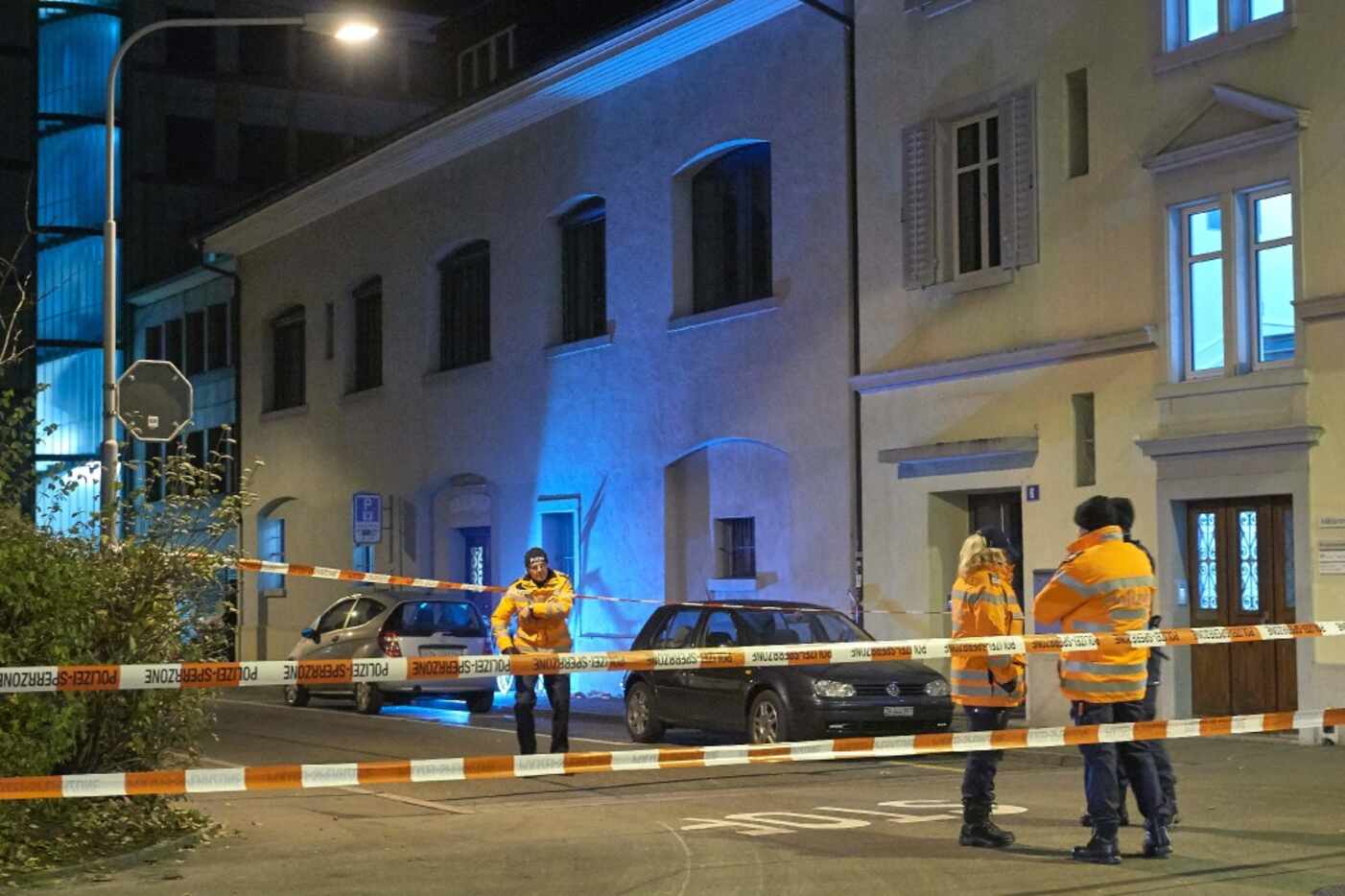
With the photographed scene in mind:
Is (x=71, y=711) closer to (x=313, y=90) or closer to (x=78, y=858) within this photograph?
(x=78, y=858)

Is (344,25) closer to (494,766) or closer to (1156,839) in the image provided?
(494,766)

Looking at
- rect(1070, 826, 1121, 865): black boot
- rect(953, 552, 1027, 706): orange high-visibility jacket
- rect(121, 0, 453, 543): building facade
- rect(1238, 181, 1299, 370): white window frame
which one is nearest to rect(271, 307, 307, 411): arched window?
rect(121, 0, 453, 543): building facade

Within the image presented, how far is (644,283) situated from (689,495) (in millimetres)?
3123

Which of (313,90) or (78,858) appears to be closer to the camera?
(78,858)

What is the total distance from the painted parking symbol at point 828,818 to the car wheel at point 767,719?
12.2 ft

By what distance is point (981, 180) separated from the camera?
862 inches

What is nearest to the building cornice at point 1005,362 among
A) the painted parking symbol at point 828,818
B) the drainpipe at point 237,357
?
the painted parking symbol at point 828,818

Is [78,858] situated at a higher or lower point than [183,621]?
lower

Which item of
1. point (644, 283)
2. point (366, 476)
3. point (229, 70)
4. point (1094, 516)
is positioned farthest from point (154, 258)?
point (1094, 516)

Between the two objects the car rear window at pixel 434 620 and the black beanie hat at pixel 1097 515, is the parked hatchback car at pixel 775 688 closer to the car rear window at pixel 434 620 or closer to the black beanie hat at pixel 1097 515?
the car rear window at pixel 434 620

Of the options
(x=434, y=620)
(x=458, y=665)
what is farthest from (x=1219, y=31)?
(x=434, y=620)

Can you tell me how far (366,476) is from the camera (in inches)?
1404

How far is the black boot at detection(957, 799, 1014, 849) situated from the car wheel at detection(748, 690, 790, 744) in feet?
19.7

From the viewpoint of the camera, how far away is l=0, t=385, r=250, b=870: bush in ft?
35.2
